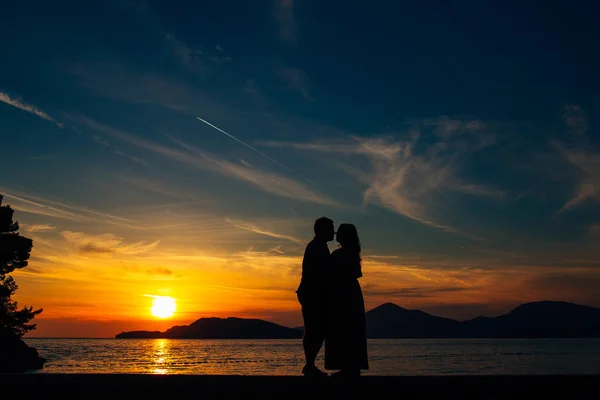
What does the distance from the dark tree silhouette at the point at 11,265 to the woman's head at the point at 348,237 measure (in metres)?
37.6

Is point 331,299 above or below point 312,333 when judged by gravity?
above

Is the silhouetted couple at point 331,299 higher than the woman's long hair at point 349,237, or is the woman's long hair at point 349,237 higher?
the woman's long hair at point 349,237

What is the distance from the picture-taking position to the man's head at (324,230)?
277 inches

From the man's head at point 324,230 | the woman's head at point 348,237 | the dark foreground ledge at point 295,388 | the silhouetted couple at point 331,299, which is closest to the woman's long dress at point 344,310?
the silhouetted couple at point 331,299

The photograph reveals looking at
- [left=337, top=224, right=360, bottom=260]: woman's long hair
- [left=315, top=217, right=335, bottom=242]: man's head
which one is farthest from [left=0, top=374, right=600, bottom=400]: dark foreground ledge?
[left=315, top=217, right=335, bottom=242]: man's head

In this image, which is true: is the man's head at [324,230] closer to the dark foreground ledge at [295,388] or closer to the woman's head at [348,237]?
the woman's head at [348,237]

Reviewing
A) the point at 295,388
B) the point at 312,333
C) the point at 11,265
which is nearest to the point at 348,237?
the point at 312,333

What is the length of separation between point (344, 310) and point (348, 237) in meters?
1.00

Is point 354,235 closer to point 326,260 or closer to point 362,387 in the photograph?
point 326,260

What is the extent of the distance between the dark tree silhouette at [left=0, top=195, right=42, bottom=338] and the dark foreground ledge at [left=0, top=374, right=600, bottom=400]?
37.8 meters

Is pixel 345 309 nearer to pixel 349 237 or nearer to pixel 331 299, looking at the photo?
pixel 331 299

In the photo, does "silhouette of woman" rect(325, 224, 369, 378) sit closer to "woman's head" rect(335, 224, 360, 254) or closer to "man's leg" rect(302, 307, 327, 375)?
"woman's head" rect(335, 224, 360, 254)

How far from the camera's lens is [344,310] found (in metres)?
6.73

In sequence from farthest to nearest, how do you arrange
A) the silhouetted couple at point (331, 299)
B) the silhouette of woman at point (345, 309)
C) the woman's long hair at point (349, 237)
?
the woman's long hair at point (349, 237) < the silhouetted couple at point (331, 299) < the silhouette of woman at point (345, 309)
